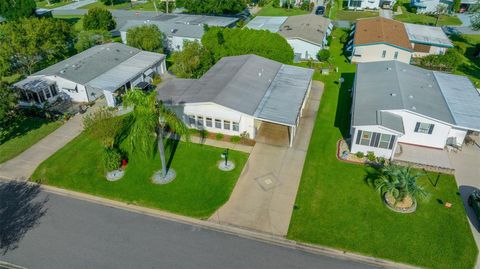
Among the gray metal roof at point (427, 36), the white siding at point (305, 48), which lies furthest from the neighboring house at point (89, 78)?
the gray metal roof at point (427, 36)

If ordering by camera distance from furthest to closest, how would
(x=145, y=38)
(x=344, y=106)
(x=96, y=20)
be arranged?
1. (x=96, y=20)
2. (x=145, y=38)
3. (x=344, y=106)

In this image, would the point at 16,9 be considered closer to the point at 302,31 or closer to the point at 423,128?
the point at 302,31

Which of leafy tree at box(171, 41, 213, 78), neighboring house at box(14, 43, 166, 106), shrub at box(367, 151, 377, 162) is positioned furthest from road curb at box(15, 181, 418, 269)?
leafy tree at box(171, 41, 213, 78)

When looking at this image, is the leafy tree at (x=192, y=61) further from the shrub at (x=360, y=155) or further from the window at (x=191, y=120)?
the shrub at (x=360, y=155)

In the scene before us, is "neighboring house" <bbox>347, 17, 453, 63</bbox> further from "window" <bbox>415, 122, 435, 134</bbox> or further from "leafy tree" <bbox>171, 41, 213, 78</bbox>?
"leafy tree" <bbox>171, 41, 213, 78</bbox>

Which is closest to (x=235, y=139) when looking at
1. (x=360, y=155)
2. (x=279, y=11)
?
(x=360, y=155)
